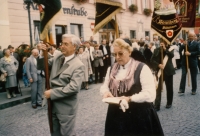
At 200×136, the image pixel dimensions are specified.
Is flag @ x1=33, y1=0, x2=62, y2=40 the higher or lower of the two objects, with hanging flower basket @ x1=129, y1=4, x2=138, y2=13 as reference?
lower

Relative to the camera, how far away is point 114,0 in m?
5.30

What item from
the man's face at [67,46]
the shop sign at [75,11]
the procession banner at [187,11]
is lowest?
the man's face at [67,46]

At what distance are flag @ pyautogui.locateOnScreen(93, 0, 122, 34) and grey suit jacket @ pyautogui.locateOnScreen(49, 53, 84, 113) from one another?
165cm

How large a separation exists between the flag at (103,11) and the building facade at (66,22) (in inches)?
108

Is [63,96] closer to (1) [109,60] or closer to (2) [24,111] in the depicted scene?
(2) [24,111]

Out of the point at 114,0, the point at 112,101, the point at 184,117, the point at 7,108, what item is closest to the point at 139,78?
the point at 112,101

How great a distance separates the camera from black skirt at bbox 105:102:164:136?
2.98 meters

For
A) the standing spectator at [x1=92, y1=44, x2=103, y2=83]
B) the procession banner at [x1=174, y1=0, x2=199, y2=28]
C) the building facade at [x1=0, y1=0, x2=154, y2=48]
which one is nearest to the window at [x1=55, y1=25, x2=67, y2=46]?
Result: the building facade at [x1=0, y1=0, x2=154, y2=48]

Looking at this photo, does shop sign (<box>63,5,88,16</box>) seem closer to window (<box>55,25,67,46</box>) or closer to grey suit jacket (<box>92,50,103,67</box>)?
window (<box>55,25,67,46</box>)

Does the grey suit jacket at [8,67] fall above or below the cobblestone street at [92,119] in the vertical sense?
above

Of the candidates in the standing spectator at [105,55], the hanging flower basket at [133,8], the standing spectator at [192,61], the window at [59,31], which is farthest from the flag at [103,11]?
the hanging flower basket at [133,8]

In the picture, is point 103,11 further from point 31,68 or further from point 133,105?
point 31,68

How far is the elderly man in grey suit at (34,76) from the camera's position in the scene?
841 centimetres

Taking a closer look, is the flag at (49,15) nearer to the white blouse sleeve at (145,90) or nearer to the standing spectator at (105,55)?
the white blouse sleeve at (145,90)
